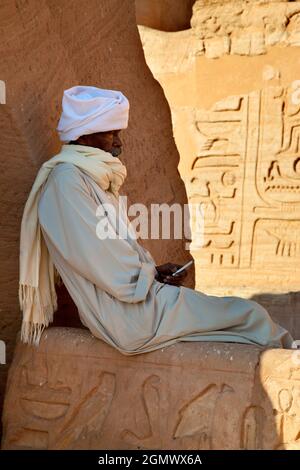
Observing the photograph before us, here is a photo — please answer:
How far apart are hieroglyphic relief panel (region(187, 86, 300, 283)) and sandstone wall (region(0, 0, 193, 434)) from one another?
2768mm

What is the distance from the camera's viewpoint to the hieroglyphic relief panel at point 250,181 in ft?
26.4

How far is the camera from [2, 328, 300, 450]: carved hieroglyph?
3.35 metres

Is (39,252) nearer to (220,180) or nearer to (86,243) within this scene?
(86,243)

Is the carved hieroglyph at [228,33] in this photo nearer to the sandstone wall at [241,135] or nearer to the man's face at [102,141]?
the sandstone wall at [241,135]

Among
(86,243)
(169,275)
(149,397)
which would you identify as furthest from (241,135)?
(149,397)

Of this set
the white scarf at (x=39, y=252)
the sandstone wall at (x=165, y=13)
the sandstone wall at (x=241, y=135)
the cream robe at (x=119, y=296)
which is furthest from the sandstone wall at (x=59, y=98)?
the sandstone wall at (x=241, y=135)

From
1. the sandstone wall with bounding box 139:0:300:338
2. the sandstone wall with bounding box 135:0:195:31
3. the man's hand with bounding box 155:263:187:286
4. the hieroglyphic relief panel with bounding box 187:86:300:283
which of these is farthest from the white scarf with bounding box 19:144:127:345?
the hieroglyphic relief panel with bounding box 187:86:300:283

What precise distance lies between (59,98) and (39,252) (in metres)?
0.94

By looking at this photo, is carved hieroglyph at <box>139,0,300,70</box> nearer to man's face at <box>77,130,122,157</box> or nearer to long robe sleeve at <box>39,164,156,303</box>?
man's face at <box>77,130,122,157</box>

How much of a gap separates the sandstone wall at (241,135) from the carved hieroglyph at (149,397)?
428cm

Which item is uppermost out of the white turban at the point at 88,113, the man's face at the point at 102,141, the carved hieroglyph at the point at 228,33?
the carved hieroglyph at the point at 228,33
